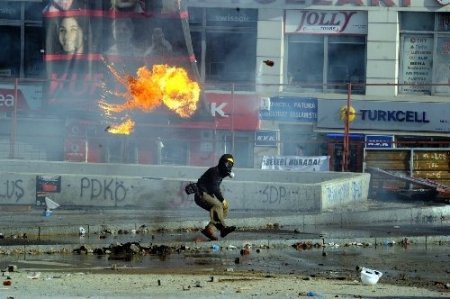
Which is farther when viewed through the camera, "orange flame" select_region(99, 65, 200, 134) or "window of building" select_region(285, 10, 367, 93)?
"window of building" select_region(285, 10, 367, 93)

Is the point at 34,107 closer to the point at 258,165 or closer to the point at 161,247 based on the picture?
the point at 258,165

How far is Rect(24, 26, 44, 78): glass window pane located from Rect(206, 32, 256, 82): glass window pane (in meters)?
5.03

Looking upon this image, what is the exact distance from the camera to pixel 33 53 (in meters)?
35.3

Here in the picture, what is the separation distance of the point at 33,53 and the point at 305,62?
8.08 metres

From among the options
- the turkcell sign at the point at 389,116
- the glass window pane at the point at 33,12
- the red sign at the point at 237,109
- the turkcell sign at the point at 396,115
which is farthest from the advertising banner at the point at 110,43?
the turkcell sign at the point at 396,115

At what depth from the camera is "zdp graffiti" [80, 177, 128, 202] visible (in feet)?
73.2

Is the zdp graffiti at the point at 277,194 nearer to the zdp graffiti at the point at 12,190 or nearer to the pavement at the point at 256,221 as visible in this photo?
the pavement at the point at 256,221

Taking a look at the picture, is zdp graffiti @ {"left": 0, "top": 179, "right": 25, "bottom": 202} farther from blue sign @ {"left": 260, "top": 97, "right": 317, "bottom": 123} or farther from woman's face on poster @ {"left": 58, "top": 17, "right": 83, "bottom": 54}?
blue sign @ {"left": 260, "top": 97, "right": 317, "bottom": 123}

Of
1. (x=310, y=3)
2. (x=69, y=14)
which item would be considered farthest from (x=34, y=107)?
(x=310, y=3)

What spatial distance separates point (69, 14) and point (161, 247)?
17.1 metres

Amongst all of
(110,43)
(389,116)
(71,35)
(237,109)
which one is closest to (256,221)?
(237,109)

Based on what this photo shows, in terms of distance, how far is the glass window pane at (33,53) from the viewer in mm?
35250

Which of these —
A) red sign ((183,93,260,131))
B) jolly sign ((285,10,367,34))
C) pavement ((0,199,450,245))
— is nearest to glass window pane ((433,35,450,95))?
jolly sign ((285,10,367,34))

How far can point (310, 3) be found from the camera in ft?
111
